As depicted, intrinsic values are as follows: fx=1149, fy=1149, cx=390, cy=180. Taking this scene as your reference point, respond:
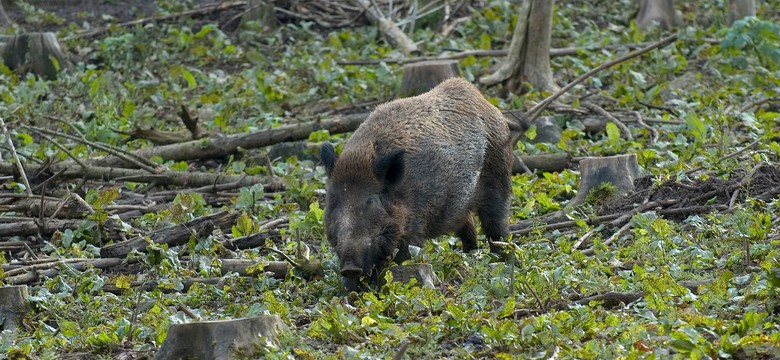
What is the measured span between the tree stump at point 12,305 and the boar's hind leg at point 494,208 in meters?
2.86

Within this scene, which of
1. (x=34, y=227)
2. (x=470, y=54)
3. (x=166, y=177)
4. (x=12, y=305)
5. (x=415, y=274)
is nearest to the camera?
(x=12, y=305)

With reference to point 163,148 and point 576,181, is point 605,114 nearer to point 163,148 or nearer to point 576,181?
point 576,181

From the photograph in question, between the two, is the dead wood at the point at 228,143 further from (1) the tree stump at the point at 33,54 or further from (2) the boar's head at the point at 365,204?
(1) the tree stump at the point at 33,54

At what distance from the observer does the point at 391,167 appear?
637 centimetres

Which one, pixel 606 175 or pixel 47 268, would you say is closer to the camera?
pixel 47 268

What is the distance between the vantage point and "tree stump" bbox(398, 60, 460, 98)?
10.8m

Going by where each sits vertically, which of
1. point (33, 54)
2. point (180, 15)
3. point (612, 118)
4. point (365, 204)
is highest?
point (365, 204)

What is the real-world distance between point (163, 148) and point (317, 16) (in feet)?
21.7

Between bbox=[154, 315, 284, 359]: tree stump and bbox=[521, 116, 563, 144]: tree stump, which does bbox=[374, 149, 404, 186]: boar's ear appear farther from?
bbox=[521, 116, 563, 144]: tree stump

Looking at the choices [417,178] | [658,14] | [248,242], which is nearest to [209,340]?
[417,178]

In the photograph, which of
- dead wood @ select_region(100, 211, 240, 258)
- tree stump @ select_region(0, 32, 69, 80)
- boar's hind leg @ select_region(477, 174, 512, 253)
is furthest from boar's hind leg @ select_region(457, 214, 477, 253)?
tree stump @ select_region(0, 32, 69, 80)

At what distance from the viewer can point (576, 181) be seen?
340 inches

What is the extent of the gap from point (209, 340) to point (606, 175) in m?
4.23

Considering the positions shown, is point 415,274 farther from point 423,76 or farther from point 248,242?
point 423,76
